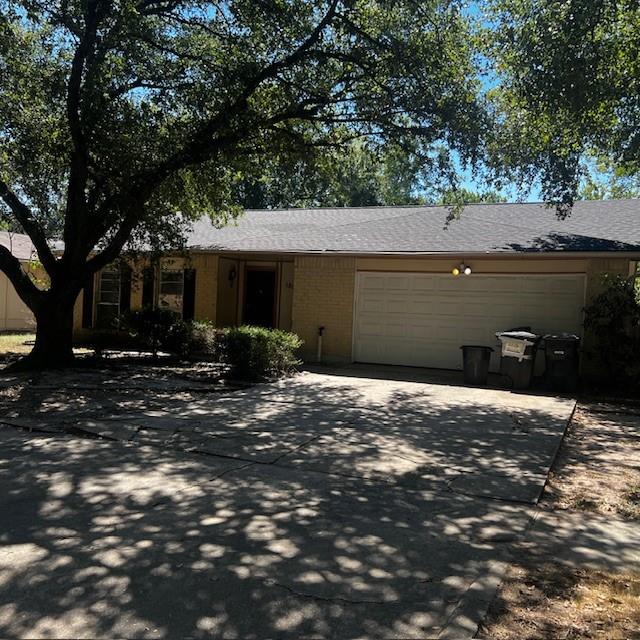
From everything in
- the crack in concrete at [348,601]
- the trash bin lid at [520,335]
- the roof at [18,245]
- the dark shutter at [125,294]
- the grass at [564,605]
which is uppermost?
the roof at [18,245]

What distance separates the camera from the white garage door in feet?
43.3

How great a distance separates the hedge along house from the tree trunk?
361cm

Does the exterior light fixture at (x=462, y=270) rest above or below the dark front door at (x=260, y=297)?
above

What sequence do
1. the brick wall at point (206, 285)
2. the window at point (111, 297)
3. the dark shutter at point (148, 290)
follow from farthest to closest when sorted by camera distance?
the window at point (111, 297) < the dark shutter at point (148, 290) < the brick wall at point (206, 285)

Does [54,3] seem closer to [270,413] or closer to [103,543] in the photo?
[270,413]

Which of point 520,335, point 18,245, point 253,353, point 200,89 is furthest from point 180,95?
point 18,245

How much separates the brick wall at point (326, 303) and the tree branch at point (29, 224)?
5.81 meters

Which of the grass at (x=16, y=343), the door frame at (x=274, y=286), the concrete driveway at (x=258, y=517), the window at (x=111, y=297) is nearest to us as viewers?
the concrete driveway at (x=258, y=517)

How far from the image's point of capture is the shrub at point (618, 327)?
37.3 feet

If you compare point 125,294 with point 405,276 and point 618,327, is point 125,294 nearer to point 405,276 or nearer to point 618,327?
point 405,276

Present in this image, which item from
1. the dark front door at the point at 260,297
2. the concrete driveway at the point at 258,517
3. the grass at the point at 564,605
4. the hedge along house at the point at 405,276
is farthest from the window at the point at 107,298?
the grass at the point at 564,605

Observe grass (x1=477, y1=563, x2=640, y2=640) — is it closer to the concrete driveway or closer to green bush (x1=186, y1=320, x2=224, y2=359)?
the concrete driveway

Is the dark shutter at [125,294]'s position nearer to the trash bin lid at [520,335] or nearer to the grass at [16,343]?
the grass at [16,343]

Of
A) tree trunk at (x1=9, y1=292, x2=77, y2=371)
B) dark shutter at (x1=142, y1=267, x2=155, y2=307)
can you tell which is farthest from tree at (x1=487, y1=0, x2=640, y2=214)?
dark shutter at (x1=142, y1=267, x2=155, y2=307)
